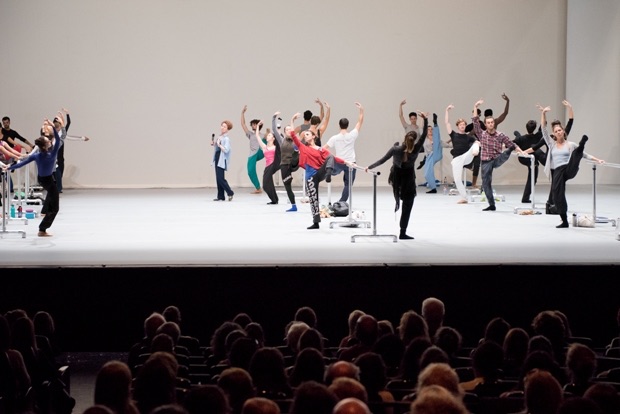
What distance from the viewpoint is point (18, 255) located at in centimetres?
1032

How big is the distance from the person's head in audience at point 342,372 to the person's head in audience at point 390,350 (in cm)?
95

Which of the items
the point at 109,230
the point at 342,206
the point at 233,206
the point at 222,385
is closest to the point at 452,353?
the point at 222,385

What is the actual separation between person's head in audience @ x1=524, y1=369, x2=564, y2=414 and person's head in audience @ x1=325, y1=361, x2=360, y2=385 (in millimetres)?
933

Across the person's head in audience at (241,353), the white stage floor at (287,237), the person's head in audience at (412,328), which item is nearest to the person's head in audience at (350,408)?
the person's head in audience at (241,353)

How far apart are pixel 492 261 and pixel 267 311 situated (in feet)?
7.39

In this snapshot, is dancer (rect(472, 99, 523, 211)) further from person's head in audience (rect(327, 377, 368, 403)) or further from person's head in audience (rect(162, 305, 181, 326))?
person's head in audience (rect(327, 377, 368, 403))

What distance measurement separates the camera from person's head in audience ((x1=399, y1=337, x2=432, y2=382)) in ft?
18.2

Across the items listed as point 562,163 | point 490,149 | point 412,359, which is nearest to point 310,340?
point 412,359

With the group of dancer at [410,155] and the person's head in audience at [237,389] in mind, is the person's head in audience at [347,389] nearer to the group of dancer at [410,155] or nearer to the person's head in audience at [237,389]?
the person's head in audience at [237,389]

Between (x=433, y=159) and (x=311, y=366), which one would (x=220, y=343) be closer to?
(x=311, y=366)

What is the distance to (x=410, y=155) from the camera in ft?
37.5

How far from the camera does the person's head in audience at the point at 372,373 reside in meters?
5.06

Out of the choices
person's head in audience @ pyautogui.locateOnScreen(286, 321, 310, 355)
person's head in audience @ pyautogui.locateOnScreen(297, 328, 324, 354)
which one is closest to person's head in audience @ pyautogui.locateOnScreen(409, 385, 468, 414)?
person's head in audience @ pyautogui.locateOnScreen(297, 328, 324, 354)

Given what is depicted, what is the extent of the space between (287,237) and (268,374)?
7.13 meters
